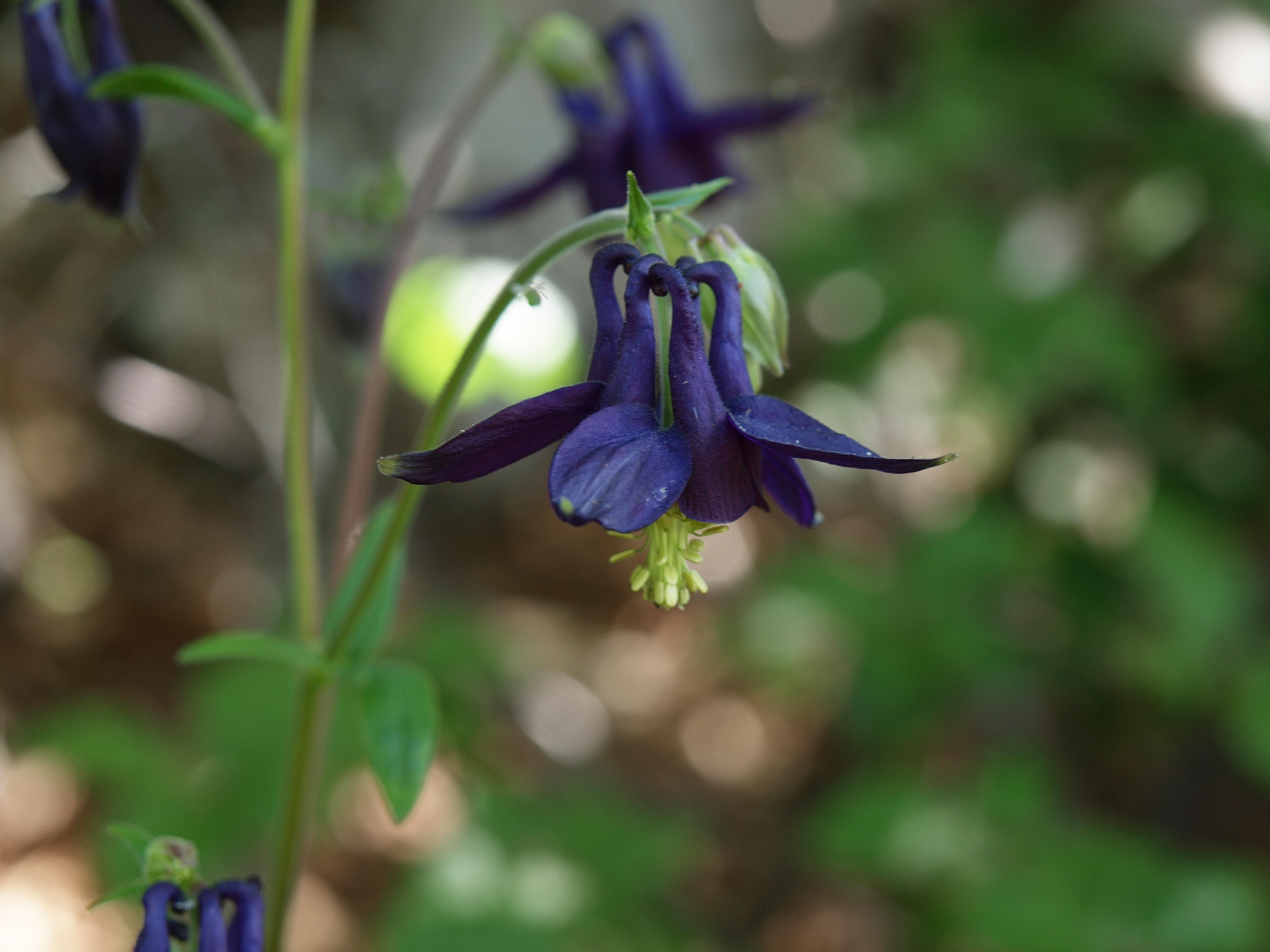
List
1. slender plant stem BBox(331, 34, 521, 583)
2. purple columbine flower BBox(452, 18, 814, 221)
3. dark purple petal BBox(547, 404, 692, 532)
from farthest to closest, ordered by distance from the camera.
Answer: purple columbine flower BBox(452, 18, 814, 221) < slender plant stem BBox(331, 34, 521, 583) < dark purple petal BBox(547, 404, 692, 532)

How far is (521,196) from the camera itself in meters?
1.80

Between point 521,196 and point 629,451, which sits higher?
point 521,196

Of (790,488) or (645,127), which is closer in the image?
(790,488)

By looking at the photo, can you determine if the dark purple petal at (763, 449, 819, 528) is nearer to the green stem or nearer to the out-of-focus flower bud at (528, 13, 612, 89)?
the green stem

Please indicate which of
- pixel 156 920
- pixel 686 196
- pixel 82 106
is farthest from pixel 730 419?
pixel 82 106

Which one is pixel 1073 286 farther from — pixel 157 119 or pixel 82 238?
pixel 82 238

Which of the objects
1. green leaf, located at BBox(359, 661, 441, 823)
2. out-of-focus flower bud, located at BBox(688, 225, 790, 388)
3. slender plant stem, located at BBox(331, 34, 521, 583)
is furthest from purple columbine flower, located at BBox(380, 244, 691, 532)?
slender plant stem, located at BBox(331, 34, 521, 583)

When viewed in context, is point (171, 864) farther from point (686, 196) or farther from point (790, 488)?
point (686, 196)

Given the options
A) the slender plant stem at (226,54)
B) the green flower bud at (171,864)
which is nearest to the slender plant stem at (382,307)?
the slender plant stem at (226,54)

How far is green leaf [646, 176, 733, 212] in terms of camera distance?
1004 mm

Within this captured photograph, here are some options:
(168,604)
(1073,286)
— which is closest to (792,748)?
(1073,286)

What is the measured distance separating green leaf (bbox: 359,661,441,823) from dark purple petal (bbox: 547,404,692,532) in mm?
496

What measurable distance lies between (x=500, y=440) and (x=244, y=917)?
1.77 feet

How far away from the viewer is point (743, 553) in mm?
4898
